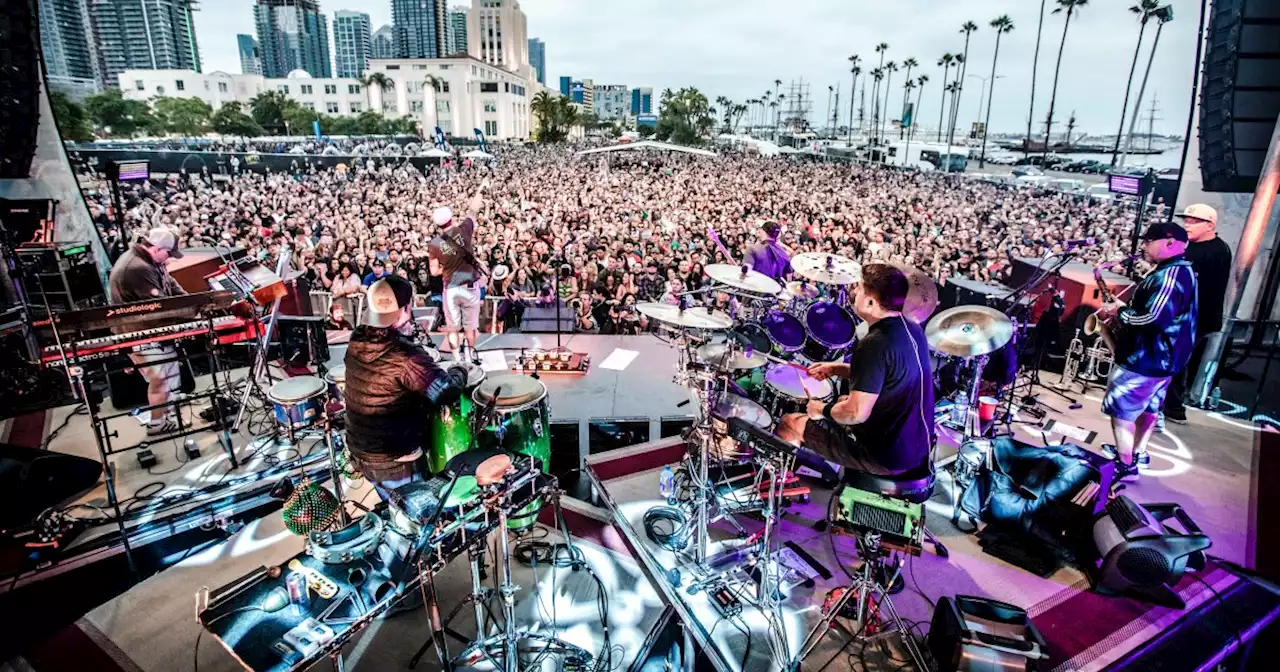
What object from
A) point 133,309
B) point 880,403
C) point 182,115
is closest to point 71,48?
point 182,115

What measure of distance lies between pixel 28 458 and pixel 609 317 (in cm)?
575

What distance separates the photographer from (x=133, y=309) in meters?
4.46

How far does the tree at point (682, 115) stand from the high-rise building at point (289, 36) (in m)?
174

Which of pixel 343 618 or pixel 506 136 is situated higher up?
pixel 506 136

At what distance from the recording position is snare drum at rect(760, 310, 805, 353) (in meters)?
4.28

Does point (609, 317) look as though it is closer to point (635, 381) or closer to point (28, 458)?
point (635, 381)

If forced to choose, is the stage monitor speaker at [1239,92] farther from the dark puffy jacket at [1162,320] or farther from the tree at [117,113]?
the tree at [117,113]

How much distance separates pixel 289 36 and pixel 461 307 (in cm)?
22570

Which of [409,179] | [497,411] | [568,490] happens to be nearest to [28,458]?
[497,411]

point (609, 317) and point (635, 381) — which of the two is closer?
point (635, 381)

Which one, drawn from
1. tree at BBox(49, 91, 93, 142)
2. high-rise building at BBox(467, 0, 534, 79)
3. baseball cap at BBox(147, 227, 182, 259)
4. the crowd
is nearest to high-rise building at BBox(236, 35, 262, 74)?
high-rise building at BBox(467, 0, 534, 79)

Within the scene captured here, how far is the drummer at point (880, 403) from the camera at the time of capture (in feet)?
8.54

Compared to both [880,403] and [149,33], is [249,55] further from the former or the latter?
[880,403]

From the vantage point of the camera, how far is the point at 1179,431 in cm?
528
